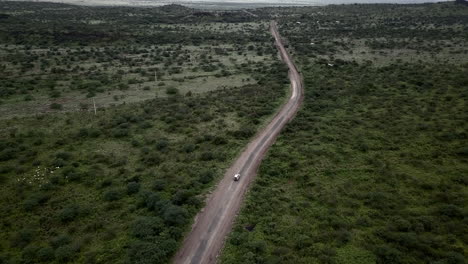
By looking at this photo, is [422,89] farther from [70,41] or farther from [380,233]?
[70,41]

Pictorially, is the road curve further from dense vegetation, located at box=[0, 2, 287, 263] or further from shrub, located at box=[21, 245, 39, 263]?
shrub, located at box=[21, 245, 39, 263]

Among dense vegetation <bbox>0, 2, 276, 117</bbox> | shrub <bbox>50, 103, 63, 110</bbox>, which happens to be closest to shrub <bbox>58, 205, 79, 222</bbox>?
dense vegetation <bbox>0, 2, 276, 117</bbox>

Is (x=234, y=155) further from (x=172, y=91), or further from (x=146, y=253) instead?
(x=172, y=91)

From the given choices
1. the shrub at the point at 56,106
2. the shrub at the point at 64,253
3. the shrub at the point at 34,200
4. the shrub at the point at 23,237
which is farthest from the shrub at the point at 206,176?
the shrub at the point at 56,106

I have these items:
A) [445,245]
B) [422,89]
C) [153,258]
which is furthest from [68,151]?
[422,89]

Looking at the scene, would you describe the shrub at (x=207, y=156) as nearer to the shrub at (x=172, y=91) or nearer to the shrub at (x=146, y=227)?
the shrub at (x=146, y=227)
